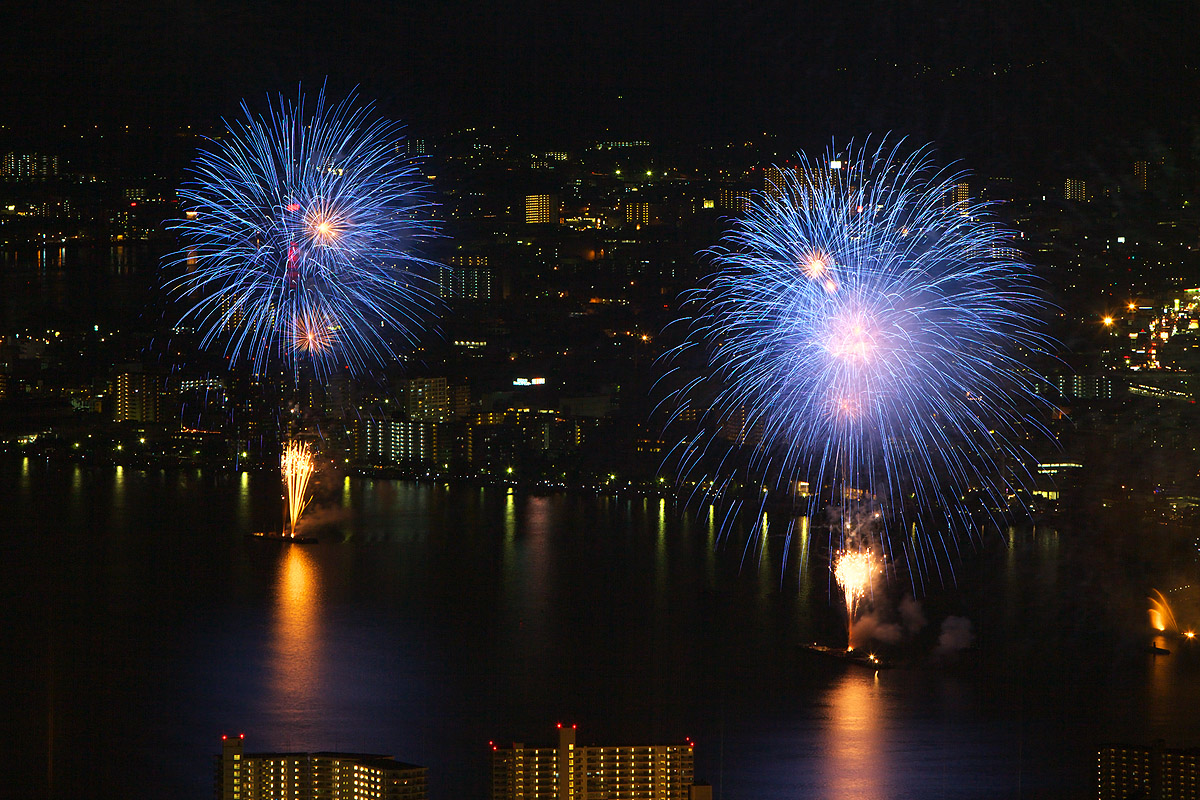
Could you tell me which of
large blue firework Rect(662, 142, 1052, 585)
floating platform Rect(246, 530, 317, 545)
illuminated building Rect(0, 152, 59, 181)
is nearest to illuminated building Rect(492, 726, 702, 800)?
large blue firework Rect(662, 142, 1052, 585)

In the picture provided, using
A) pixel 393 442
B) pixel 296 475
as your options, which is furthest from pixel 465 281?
pixel 296 475

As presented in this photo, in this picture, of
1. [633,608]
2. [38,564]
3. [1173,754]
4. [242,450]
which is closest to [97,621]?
[38,564]

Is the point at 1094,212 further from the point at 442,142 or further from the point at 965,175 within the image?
the point at 442,142

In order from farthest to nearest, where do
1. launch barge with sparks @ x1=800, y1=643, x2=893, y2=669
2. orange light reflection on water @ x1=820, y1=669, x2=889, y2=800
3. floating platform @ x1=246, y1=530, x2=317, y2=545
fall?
floating platform @ x1=246, y1=530, x2=317, y2=545
launch barge with sparks @ x1=800, y1=643, x2=893, y2=669
orange light reflection on water @ x1=820, y1=669, x2=889, y2=800

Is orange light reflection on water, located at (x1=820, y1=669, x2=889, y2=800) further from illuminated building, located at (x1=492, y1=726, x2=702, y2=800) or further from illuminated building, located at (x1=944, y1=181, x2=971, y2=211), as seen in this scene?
illuminated building, located at (x1=944, y1=181, x2=971, y2=211)

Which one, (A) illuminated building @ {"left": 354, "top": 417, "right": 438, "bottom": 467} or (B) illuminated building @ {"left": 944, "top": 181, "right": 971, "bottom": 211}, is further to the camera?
(A) illuminated building @ {"left": 354, "top": 417, "right": 438, "bottom": 467}

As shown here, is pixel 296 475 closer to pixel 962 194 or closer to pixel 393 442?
pixel 393 442
